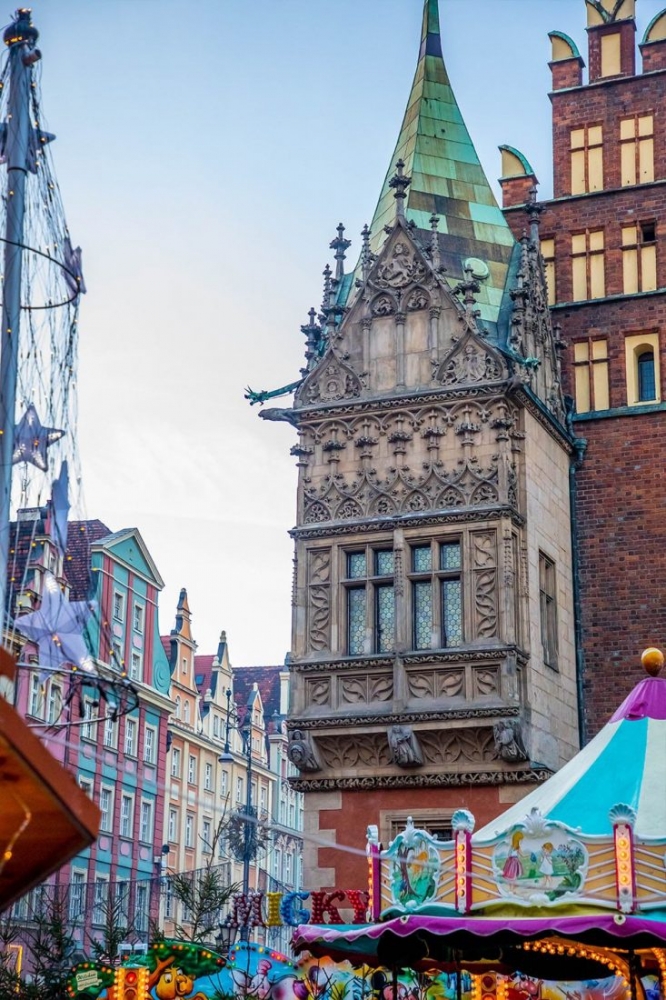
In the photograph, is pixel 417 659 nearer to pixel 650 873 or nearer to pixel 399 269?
pixel 399 269

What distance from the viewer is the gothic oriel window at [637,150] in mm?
27922

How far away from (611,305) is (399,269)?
4137mm

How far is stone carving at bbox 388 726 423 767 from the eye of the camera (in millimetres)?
23297

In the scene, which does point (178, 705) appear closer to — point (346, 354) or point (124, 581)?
point (124, 581)

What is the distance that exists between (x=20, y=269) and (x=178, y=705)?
44.5m

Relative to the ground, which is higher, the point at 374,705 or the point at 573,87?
the point at 573,87

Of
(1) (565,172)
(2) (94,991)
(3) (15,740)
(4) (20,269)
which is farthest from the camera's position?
(1) (565,172)

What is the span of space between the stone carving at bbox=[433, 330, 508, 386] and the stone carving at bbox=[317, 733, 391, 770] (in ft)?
18.6

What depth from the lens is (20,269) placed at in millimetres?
15719

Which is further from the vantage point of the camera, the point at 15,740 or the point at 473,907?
the point at 473,907

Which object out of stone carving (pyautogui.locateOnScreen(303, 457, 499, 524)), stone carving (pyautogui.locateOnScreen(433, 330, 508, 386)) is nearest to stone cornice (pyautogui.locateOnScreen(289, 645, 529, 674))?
stone carving (pyautogui.locateOnScreen(303, 457, 499, 524))

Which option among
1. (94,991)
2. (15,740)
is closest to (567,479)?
(94,991)

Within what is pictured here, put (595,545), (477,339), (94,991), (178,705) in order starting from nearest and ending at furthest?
(94,991) < (477,339) < (595,545) < (178,705)

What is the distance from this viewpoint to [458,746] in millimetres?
23344
